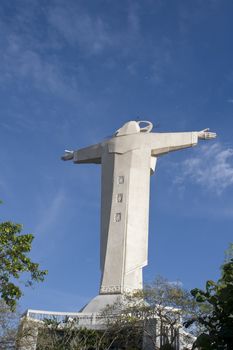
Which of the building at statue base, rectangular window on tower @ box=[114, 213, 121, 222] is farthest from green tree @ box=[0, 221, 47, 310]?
rectangular window on tower @ box=[114, 213, 121, 222]

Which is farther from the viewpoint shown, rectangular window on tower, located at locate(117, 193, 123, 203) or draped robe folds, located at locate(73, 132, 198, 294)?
rectangular window on tower, located at locate(117, 193, 123, 203)

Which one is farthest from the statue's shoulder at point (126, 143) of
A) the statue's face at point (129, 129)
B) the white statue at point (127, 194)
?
the statue's face at point (129, 129)

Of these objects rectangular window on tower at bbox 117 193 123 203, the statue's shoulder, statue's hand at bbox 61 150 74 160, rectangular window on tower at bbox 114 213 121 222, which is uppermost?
statue's hand at bbox 61 150 74 160

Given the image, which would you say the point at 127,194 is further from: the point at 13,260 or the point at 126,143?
the point at 13,260

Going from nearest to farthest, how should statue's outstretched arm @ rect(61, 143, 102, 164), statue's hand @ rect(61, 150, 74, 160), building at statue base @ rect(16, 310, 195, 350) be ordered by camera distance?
building at statue base @ rect(16, 310, 195, 350)
statue's outstretched arm @ rect(61, 143, 102, 164)
statue's hand @ rect(61, 150, 74, 160)

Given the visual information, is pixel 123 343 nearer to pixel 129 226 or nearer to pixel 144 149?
pixel 129 226

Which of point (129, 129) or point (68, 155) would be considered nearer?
point (129, 129)

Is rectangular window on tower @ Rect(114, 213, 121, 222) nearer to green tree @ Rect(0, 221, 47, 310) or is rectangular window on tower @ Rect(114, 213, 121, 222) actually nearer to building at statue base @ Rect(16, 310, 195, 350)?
building at statue base @ Rect(16, 310, 195, 350)

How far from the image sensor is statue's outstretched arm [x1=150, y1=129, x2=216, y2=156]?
105 ft

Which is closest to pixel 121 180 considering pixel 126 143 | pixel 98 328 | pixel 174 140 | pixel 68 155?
pixel 126 143

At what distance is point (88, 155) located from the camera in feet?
111

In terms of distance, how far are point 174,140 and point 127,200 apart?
4.56 metres

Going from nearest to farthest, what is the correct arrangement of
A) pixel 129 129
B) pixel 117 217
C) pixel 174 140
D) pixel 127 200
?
pixel 117 217 < pixel 127 200 < pixel 174 140 < pixel 129 129

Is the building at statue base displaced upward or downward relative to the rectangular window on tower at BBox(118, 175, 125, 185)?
downward
